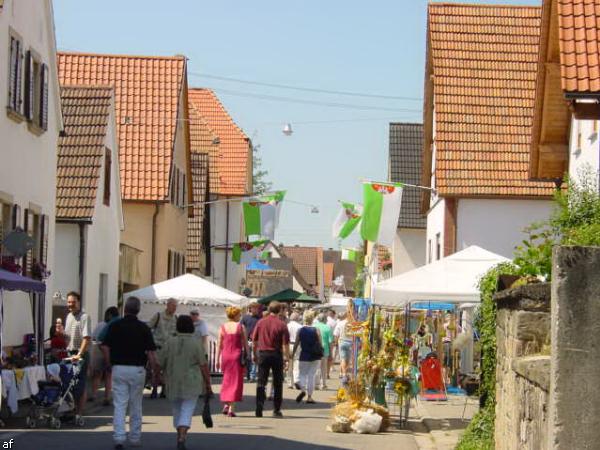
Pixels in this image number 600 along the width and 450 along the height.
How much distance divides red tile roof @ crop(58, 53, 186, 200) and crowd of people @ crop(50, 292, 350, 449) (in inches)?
316

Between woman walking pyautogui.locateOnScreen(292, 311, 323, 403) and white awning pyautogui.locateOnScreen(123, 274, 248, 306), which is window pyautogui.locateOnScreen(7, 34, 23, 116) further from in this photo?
white awning pyautogui.locateOnScreen(123, 274, 248, 306)

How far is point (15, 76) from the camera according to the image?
74.3 ft

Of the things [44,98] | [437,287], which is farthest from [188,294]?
[437,287]

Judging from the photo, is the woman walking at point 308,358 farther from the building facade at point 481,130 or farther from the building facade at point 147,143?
the building facade at point 147,143

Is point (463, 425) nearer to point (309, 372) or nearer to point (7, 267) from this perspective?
point (309, 372)

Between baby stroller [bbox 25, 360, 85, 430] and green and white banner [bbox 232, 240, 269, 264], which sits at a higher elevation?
green and white banner [bbox 232, 240, 269, 264]

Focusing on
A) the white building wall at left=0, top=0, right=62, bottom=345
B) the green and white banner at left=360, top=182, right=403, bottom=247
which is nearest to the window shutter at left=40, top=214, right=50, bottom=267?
the white building wall at left=0, top=0, right=62, bottom=345

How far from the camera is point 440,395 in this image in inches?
992

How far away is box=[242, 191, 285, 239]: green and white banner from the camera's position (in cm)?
4241

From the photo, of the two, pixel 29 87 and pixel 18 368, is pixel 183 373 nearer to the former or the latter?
pixel 18 368

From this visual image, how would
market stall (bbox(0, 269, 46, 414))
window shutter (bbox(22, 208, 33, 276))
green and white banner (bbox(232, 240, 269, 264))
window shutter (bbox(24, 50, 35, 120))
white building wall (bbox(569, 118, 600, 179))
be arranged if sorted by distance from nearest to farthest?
market stall (bbox(0, 269, 46, 414)) < white building wall (bbox(569, 118, 600, 179)) < window shutter (bbox(22, 208, 33, 276)) < window shutter (bbox(24, 50, 35, 120)) < green and white banner (bbox(232, 240, 269, 264))

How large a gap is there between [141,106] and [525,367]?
33.3 meters

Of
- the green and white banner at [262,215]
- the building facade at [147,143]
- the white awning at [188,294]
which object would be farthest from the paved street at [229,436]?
the green and white banner at [262,215]

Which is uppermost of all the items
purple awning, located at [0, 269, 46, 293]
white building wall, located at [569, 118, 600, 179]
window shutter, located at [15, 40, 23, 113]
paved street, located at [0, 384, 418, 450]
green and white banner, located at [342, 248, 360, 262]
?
window shutter, located at [15, 40, 23, 113]
